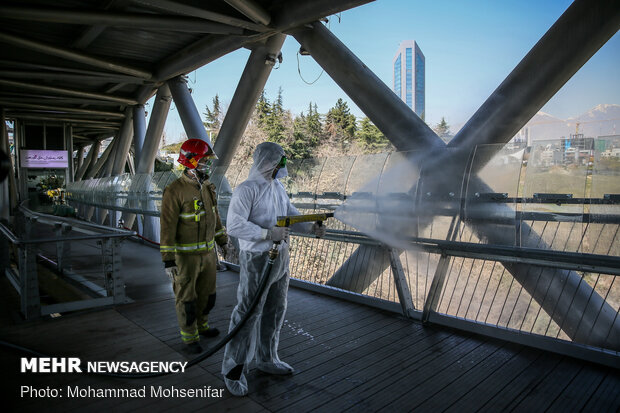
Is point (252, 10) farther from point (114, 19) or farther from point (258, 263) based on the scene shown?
point (258, 263)

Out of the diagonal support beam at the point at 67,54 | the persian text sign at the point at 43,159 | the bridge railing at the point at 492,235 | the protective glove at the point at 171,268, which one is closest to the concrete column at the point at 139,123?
the diagonal support beam at the point at 67,54

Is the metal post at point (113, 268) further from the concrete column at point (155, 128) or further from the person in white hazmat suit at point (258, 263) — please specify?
the concrete column at point (155, 128)

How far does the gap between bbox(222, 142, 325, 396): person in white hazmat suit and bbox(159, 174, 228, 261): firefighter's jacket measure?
3.18 feet

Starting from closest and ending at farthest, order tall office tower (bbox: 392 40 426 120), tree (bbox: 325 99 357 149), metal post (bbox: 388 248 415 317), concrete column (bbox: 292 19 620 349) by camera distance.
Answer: concrete column (bbox: 292 19 620 349)
metal post (bbox: 388 248 415 317)
tree (bbox: 325 99 357 149)
tall office tower (bbox: 392 40 426 120)

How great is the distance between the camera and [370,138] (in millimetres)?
40625

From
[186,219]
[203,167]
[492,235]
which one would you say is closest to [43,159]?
[203,167]

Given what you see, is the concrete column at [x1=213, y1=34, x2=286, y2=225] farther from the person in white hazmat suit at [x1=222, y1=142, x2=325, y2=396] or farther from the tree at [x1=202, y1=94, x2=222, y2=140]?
the tree at [x1=202, y1=94, x2=222, y2=140]

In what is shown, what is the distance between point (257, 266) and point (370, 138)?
38683 millimetres

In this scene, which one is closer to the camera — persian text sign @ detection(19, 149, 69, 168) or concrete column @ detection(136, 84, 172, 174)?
concrete column @ detection(136, 84, 172, 174)

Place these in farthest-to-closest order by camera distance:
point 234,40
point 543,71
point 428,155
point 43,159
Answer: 1. point 43,159
2. point 234,40
3. point 428,155
4. point 543,71

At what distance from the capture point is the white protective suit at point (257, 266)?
3236 mm

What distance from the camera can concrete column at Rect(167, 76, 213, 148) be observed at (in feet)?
44.1

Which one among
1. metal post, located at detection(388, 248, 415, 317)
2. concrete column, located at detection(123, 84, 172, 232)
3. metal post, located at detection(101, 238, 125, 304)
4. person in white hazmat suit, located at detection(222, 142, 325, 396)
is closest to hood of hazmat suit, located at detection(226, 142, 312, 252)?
person in white hazmat suit, located at detection(222, 142, 325, 396)

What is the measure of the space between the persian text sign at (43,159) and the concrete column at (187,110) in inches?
840
